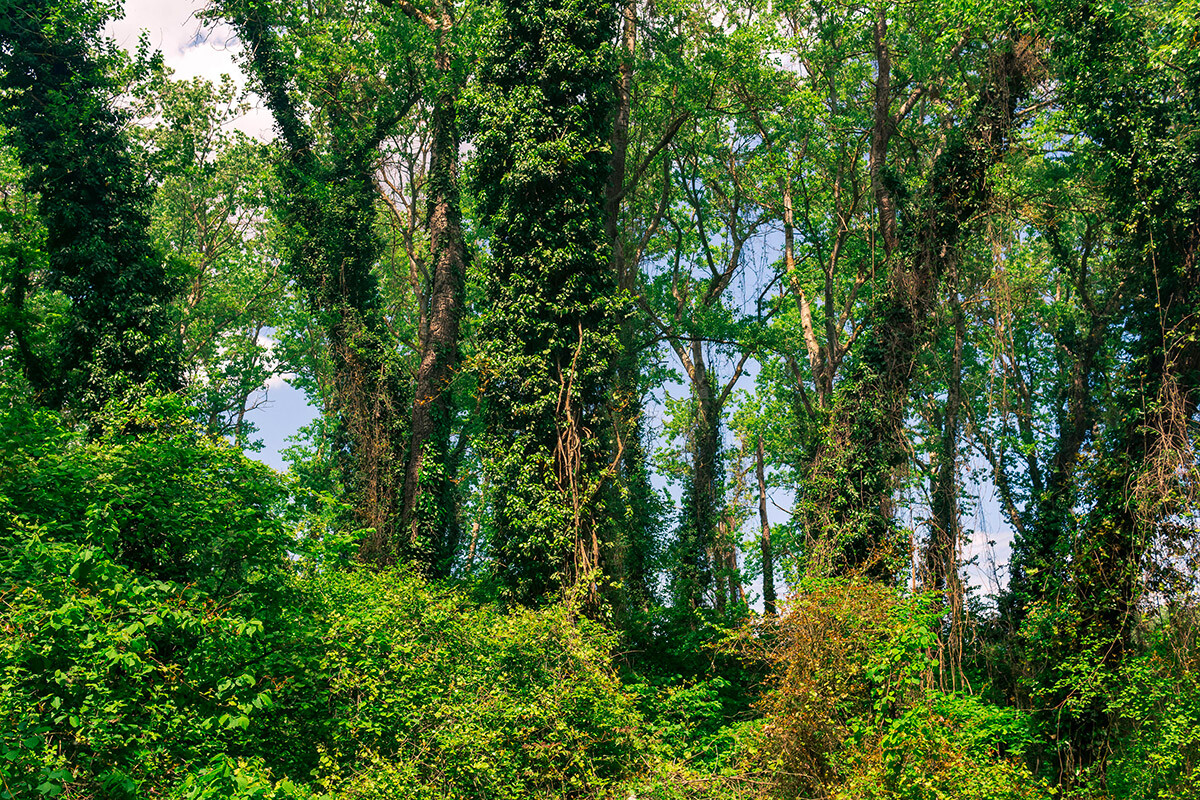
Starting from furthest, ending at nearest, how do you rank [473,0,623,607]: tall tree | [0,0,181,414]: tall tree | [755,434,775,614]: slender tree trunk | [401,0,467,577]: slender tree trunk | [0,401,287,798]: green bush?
[755,434,775,614]: slender tree trunk < [401,0,467,577]: slender tree trunk < [0,0,181,414]: tall tree < [473,0,623,607]: tall tree < [0,401,287,798]: green bush

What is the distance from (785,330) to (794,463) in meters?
4.59

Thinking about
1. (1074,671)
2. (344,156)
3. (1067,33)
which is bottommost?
(1074,671)

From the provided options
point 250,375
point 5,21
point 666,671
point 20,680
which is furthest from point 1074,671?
point 250,375

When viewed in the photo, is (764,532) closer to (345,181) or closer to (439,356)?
(439,356)

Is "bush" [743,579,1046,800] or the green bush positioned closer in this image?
the green bush

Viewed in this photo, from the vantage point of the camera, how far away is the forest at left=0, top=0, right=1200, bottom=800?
383 inches

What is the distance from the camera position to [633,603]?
20.1 meters

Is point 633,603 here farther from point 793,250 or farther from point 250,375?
point 250,375

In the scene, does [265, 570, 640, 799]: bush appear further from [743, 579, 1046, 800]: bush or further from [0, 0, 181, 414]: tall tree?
[0, 0, 181, 414]: tall tree

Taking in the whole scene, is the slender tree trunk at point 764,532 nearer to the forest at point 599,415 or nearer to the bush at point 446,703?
the forest at point 599,415

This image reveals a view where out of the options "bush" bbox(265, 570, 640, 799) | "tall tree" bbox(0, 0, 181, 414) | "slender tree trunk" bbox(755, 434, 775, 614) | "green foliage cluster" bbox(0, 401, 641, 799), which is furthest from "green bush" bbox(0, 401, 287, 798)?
"slender tree trunk" bbox(755, 434, 775, 614)

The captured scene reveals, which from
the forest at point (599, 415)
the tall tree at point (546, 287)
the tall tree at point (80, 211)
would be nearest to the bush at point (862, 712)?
the forest at point (599, 415)

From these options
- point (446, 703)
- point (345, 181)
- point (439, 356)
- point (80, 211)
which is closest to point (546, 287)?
point (439, 356)

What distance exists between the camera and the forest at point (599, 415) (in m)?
9.73
